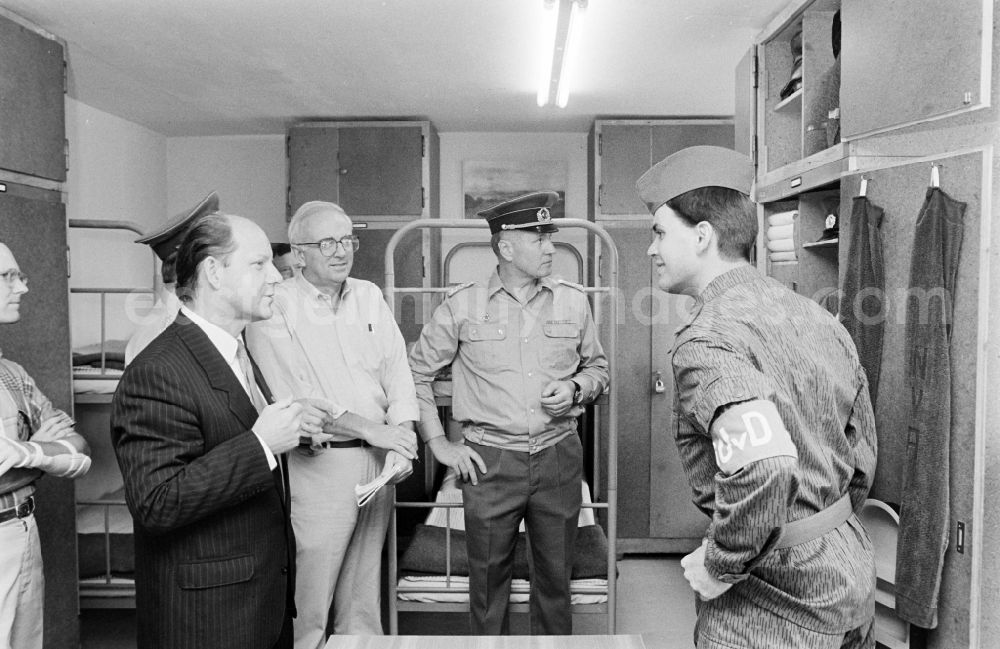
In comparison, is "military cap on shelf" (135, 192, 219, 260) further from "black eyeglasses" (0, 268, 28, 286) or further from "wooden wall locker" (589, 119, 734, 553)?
"wooden wall locker" (589, 119, 734, 553)

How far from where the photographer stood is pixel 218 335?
5.73 ft

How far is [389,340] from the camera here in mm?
2596

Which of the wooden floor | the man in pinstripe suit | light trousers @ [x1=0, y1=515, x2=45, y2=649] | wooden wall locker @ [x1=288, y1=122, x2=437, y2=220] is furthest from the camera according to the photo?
wooden wall locker @ [x1=288, y1=122, x2=437, y2=220]

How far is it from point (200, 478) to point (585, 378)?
4.95 feet

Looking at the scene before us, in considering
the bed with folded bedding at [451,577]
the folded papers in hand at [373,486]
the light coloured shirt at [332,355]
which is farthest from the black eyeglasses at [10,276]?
the bed with folded bedding at [451,577]

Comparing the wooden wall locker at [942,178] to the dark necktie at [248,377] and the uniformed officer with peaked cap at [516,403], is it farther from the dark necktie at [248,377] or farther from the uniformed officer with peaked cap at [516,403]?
the dark necktie at [248,377]

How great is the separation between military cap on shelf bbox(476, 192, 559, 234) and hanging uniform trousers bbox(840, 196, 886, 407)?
39.3 inches

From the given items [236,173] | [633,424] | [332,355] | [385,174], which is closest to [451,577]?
[332,355]

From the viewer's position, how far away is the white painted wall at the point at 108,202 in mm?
4477

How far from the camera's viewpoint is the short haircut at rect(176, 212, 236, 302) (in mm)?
1741

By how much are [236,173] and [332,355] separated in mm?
3585

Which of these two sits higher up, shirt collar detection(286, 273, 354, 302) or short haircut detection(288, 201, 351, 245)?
short haircut detection(288, 201, 351, 245)

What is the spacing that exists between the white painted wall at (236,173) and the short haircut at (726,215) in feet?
14.8

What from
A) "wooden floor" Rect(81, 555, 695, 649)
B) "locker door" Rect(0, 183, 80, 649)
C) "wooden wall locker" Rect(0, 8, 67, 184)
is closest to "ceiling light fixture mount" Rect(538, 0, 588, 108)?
"wooden wall locker" Rect(0, 8, 67, 184)
